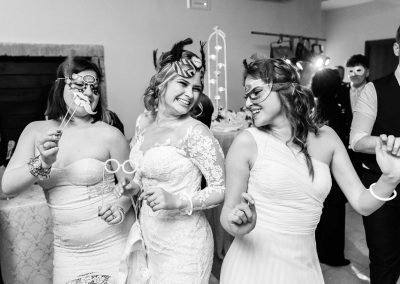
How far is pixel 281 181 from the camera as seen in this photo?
1216 mm

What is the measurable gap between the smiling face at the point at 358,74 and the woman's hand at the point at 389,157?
3467mm

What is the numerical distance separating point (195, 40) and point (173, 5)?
1.77 ft

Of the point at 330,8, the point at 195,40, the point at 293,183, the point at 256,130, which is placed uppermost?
the point at 330,8

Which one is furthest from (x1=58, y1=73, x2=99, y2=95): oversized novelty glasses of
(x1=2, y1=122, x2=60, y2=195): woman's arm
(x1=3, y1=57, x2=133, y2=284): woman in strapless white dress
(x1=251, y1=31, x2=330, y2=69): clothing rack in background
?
(x1=251, y1=31, x2=330, y2=69): clothing rack in background

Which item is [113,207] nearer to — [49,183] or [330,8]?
[49,183]

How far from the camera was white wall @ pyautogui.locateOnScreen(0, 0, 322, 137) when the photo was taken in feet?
12.4

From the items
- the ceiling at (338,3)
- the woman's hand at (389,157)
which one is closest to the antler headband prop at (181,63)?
the woman's hand at (389,157)

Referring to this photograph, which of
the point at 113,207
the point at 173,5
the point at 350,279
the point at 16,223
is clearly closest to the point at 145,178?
the point at 113,207

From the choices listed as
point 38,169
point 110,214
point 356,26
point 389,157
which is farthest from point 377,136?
point 356,26

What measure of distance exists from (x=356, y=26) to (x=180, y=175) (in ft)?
24.4

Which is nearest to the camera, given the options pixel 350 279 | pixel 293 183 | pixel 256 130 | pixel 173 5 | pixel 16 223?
pixel 293 183

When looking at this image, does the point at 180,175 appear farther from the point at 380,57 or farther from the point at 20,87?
the point at 380,57

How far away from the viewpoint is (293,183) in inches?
47.9

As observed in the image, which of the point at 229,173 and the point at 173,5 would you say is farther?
the point at 173,5
